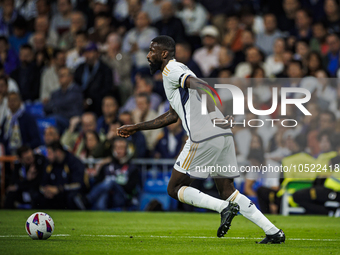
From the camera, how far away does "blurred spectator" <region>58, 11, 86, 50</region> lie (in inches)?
694

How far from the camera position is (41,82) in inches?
655

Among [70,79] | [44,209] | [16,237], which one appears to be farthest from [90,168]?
[16,237]

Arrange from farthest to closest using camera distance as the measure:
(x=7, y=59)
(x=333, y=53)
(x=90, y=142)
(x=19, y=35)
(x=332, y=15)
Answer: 1. (x=19, y=35)
2. (x=7, y=59)
3. (x=332, y=15)
4. (x=333, y=53)
5. (x=90, y=142)

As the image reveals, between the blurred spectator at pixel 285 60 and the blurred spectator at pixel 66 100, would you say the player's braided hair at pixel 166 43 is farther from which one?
the blurred spectator at pixel 66 100

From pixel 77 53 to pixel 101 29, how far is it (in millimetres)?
1123

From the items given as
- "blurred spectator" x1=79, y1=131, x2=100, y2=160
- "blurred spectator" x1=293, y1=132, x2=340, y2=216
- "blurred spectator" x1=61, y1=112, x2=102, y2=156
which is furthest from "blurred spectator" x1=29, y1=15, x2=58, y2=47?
"blurred spectator" x1=293, y1=132, x2=340, y2=216

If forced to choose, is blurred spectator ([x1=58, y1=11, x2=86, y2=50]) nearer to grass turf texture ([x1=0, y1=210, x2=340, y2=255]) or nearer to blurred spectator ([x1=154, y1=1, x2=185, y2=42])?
blurred spectator ([x1=154, y1=1, x2=185, y2=42])

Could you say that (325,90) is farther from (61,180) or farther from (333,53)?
(61,180)

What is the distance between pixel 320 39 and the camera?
14.8 m

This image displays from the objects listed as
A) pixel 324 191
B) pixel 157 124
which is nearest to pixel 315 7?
pixel 324 191

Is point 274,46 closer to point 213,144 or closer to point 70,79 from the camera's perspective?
point 70,79

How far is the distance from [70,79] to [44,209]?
3.99 meters

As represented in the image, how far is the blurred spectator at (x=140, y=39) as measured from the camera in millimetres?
15969

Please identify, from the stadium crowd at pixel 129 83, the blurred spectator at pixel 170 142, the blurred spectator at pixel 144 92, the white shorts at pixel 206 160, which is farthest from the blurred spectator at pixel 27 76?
the white shorts at pixel 206 160
